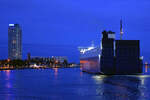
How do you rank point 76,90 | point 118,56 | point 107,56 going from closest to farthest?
point 76,90 → point 118,56 → point 107,56

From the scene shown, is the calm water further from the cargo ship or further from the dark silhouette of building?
the dark silhouette of building

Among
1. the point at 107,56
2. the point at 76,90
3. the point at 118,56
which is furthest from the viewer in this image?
the point at 107,56

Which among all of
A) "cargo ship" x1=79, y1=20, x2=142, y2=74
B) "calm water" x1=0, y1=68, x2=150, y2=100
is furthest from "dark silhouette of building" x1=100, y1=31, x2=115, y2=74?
"calm water" x1=0, y1=68, x2=150, y2=100

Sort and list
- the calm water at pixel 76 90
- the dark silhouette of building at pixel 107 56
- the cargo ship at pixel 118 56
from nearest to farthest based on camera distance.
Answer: the calm water at pixel 76 90
the cargo ship at pixel 118 56
the dark silhouette of building at pixel 107 56

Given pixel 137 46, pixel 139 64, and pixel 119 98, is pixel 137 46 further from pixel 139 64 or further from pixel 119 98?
pixel 119 98

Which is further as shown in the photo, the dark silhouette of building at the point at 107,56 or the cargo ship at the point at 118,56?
the dark silhouette of building at the point at 107,56

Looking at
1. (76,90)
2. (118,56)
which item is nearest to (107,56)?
(118,56)

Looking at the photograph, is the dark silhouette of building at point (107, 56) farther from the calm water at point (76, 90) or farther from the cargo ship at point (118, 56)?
the calm water at point (76, 90)

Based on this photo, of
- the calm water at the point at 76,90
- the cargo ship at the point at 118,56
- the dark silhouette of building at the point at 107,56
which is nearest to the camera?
the calm water at the point at 76,90

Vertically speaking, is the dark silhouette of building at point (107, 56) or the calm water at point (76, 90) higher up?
the dark silhouette of building at point (107, 56)

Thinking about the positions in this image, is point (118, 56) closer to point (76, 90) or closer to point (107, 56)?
point (107, 56)

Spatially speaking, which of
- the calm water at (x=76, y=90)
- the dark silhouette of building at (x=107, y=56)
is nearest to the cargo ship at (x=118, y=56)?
the dark silhouette of building at (x=107, y=56)

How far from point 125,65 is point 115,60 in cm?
290

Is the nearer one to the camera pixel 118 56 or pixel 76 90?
pixel 76 90
